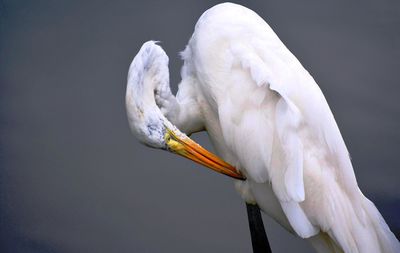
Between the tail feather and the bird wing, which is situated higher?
the bird wing

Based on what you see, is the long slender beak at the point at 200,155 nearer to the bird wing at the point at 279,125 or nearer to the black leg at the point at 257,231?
the bird wing at the point at 279,125

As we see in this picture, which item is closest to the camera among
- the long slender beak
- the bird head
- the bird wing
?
the bird wing

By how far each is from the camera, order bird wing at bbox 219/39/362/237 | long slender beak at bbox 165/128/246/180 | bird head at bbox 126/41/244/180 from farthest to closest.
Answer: long slender beak at bbox 165/128/246/180
bird head at bbox 126/41/244/180
bird wing at bbox 219/39/362/237

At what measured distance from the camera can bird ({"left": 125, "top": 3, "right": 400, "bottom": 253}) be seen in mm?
2459

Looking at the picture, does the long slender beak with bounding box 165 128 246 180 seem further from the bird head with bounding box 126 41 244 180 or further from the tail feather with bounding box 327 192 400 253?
the tail feather with bounding box 327 192 400 253

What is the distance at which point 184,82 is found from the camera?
2939mm

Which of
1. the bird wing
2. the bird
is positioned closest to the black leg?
the bird

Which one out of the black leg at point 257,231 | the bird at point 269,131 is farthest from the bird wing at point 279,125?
the black leg at point 257,231

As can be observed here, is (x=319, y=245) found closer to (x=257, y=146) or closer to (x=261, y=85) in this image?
(x=257, y=146)

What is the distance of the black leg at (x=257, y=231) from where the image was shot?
317cm

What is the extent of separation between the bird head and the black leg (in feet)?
1.51

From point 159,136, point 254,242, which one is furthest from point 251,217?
point 159,136

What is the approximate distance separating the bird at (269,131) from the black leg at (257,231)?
389 millimetres

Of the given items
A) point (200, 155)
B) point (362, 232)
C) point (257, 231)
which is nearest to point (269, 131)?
point (200, 155)
